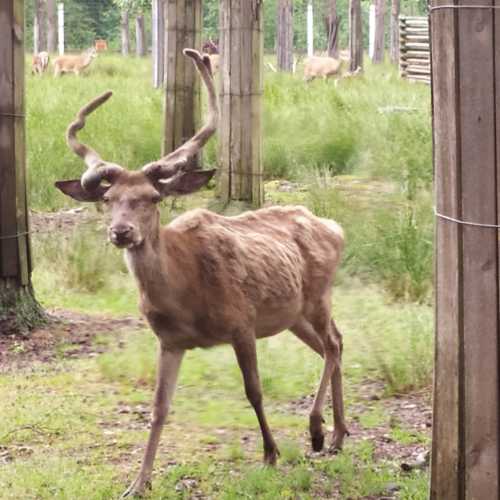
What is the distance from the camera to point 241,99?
12195 mm

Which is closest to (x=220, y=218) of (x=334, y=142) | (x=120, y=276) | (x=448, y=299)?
(x=448, y=299)

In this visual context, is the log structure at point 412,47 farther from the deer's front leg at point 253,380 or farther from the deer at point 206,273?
the deer's front leg at point 253,380

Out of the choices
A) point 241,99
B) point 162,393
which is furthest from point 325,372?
point 241,99

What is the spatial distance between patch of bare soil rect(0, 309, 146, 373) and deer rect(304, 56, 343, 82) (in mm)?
25212

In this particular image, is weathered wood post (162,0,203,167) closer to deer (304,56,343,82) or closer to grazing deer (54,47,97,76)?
deer (304,56,343,82)

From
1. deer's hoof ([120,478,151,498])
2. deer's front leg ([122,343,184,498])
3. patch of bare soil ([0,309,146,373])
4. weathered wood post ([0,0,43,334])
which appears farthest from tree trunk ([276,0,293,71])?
deer's hoof ([120,478,151,498])

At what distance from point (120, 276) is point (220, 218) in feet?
13.0

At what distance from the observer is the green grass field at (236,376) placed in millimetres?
5965

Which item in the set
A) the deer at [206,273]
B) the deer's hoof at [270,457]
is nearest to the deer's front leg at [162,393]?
the deer at [206,273]

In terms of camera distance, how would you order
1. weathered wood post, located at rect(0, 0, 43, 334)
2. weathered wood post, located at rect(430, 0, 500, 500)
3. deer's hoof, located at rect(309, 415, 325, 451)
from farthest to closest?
weathered wood post, located at rect(0, 0, 43, 334)
deer's hoof, located at rect(309, 415, 325, 451)
weathered wood post, located at rect(430, 0, 500, 500)

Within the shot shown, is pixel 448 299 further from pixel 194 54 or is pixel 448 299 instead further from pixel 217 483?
pixel 194 54

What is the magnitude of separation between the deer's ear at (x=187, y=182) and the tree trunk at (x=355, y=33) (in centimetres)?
2513

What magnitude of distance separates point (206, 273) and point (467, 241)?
2.04m

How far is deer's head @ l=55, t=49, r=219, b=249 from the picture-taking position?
5.59 metres
